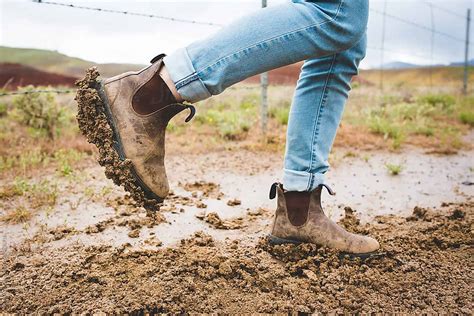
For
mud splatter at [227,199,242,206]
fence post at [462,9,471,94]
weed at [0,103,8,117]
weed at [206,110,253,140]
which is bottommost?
mud splatter at [227,199,242,206]

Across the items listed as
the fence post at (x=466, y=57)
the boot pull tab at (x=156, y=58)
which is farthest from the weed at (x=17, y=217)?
the fence post at (x=466, y=57)

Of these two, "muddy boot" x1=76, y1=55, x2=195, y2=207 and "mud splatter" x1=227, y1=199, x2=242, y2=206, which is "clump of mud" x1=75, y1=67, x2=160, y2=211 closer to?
"muddy boot" x1=76, y1=55, x2=195, y2=207

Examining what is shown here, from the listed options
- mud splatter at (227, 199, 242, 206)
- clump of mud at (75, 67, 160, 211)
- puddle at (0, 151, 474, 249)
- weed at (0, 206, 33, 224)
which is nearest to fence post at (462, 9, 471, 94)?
puddle at (0, 151, 474, 249)

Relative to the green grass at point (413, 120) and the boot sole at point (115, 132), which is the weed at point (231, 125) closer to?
the green grass at point (413, 120)

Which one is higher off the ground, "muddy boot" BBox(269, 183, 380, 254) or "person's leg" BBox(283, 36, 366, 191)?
"person's leg" BBox(283, 36, 366, 191)

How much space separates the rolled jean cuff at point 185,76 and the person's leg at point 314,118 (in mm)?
519

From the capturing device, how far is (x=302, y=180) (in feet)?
5.65

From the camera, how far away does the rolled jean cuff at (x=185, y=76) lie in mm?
1326

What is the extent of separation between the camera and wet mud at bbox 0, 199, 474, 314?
140cm

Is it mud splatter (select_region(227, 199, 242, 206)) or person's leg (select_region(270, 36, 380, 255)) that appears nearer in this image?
person's leg (select_region(270, 36, 380, 255))

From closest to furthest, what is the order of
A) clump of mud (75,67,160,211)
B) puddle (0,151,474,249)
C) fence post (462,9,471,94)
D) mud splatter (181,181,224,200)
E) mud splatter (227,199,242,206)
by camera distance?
clump of mud (75,67,160,211) → puddle (0,151,474,249) → mud splatter (227,199,242,206) → mud splatter (181,181,224,200) → fence post (462,9,471,94)

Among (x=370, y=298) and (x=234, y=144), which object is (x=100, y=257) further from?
(x=234, y=144)

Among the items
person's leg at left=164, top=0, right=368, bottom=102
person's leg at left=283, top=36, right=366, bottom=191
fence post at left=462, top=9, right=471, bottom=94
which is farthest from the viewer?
fence post at left=462, top=9, right=471, bottom=94

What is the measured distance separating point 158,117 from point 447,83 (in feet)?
42.5
